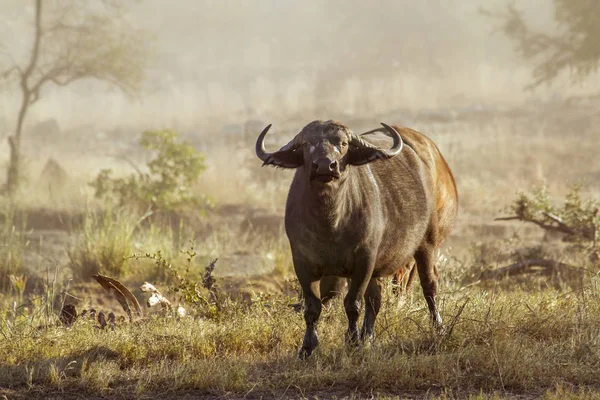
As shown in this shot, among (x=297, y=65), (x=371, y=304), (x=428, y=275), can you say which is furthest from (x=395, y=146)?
(x=297, y=65)

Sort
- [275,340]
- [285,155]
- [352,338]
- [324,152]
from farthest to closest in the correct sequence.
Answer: [275,340] → [352,338] → [285,155] → [324,152]

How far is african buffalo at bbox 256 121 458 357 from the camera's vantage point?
5.73 meters

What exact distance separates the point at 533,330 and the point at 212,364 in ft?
8.78

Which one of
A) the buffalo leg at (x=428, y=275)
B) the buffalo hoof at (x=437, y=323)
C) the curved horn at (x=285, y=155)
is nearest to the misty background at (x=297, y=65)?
the buffalo leg at (x=428, y=275)

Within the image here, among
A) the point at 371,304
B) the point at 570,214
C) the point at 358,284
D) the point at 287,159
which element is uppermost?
the point at 287,159

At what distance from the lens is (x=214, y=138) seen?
29438 mm

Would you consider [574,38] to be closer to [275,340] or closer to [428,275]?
[428,275]

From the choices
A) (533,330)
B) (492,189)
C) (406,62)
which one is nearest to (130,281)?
(533,330)

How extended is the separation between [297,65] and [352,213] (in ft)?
146

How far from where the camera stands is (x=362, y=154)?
19.4ft

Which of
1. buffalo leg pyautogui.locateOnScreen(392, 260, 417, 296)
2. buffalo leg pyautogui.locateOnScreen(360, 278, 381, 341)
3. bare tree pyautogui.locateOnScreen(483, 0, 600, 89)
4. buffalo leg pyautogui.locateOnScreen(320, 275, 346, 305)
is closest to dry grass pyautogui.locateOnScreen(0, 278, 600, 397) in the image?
buffalo leg pyautogui.locateOnScreen(360, 278, 381, 341)

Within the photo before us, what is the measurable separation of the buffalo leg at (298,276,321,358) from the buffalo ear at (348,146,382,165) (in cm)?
95

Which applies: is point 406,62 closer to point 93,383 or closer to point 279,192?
point 279,192

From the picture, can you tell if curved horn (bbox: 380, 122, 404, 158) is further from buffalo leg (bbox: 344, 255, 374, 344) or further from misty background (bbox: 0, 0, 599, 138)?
misty background (bbox: 0, 0, 599, 138)
